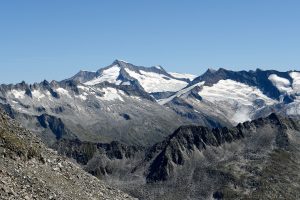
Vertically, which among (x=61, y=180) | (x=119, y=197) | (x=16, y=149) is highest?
(x=16, y=149)

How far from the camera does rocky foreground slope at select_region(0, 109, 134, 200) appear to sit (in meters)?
85.6

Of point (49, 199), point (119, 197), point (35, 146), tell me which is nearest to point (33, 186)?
point (49, 199)

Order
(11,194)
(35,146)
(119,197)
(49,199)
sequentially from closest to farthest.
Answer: (11,194) < (49,199) < (35,146) < (119,197)

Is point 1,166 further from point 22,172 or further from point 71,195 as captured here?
point 71,195

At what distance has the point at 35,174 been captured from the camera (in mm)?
93375

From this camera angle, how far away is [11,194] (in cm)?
8050

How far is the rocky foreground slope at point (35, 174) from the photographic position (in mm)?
85625

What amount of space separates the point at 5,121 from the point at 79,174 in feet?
54.2

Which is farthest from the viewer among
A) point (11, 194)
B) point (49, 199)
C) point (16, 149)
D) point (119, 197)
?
point (119, 197)

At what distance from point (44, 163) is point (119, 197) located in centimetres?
1865

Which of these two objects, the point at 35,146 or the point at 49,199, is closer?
the point at 49,199

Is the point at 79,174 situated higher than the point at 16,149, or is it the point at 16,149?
the point at 16,149

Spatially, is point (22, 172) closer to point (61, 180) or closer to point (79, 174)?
point (61, 180)

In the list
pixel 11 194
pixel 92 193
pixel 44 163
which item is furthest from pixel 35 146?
pixel 11 194
